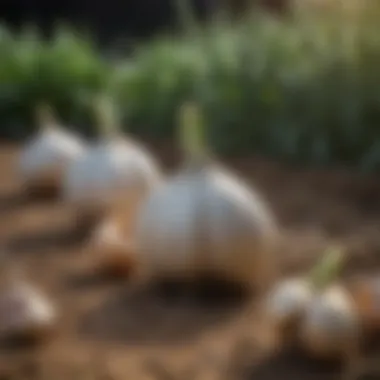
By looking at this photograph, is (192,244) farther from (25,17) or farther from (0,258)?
(25,17)

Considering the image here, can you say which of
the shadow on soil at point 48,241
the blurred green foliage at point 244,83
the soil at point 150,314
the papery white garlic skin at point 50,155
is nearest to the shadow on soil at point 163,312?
the soil at point 150,314

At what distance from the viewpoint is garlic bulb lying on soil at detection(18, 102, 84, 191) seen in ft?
8.10

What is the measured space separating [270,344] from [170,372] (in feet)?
0.56

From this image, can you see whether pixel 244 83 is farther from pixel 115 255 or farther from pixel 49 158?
pixel 115 255

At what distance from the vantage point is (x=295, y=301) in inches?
57.4

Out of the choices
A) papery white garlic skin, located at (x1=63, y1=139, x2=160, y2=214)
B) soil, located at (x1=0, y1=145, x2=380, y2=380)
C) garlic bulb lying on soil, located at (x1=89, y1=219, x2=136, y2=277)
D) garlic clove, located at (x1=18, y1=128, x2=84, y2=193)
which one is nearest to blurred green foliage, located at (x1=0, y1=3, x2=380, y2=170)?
soil, located at (x1=0, y1=145, x2=380, y2=380)

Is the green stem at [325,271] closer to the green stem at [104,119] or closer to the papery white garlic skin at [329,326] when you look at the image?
the papery white garlic skin at [329,326]

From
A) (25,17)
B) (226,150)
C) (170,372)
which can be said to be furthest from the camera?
(25,17)

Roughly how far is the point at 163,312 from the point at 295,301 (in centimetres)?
28

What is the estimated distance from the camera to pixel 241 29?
3668 mm

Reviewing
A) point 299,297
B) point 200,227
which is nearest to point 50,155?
point 200,227

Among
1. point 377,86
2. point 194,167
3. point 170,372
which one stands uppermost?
point 377,86

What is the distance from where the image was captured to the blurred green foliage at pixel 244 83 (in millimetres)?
3076

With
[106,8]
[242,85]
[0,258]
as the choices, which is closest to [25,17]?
[106,8]
